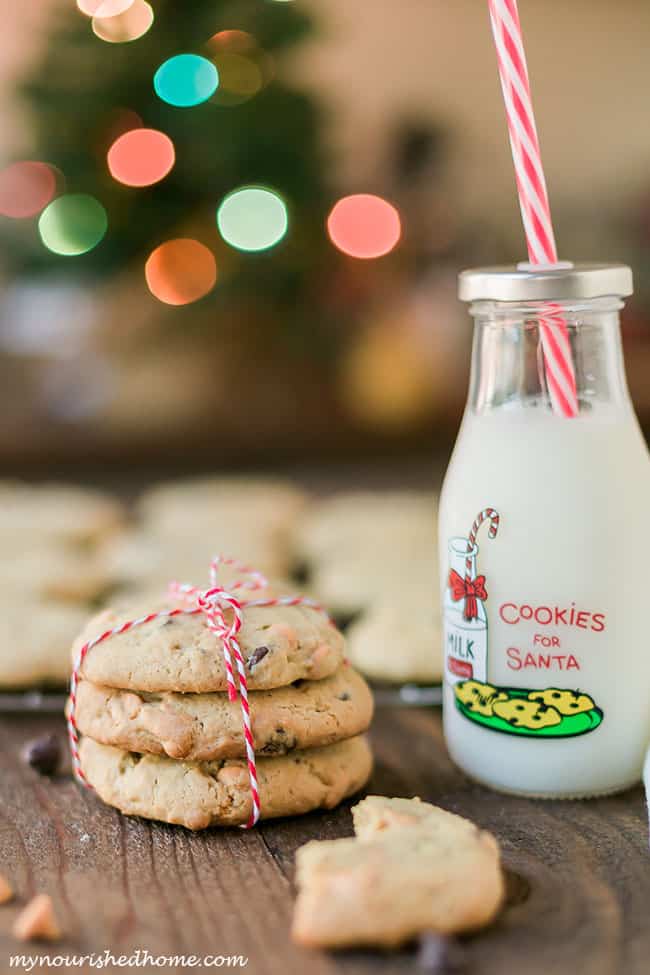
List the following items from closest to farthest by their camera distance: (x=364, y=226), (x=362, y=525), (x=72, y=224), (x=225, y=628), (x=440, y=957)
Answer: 1. (x=440, y=957)
2. (x=225, y=628)
3. (x=362, y=525)
4. (x=72, y=224)
5. (x=364, y=226)

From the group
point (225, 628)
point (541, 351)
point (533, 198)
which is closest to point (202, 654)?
point (225, 628)

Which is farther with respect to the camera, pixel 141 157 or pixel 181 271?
pixel 181 271

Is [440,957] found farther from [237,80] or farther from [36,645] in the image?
[237,80]

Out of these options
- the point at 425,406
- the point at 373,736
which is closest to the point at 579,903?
the point at 373,736

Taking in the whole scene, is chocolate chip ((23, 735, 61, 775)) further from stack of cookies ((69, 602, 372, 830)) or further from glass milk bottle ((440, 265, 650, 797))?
glass milk bottle ((440, 265, 650, 797))

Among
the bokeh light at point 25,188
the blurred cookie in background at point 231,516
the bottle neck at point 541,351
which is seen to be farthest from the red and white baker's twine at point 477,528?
the bokeh light at point 25,188

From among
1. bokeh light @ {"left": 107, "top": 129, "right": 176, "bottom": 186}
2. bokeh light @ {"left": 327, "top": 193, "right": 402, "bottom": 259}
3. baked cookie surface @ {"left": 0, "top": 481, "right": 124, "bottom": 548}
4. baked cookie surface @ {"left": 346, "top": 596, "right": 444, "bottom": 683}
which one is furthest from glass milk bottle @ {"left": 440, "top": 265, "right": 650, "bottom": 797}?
Answer: bokeh light @ {"left": 327, "top": 193, "right": 402, "bottom": 259}

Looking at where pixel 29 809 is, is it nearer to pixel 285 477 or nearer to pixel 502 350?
pixel 502 350
